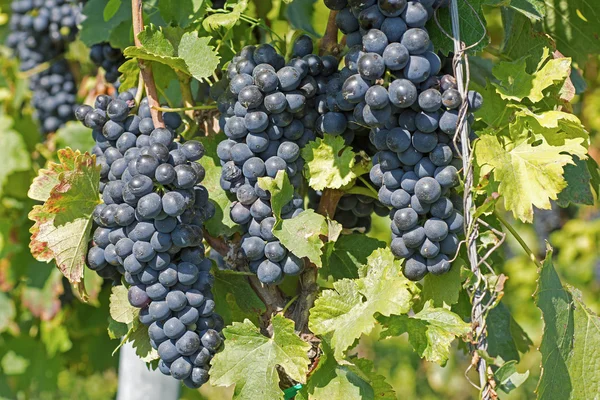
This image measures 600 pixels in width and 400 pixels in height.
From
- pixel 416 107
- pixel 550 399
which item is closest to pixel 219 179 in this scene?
pixel 416 107

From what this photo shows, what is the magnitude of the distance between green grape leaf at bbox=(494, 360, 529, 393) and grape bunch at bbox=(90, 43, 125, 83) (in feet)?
4.30

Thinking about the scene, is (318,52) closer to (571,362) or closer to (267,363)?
(267,363)

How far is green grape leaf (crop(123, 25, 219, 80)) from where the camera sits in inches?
51.3

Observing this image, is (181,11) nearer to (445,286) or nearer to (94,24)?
(94,24)

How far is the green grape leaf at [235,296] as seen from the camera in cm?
140

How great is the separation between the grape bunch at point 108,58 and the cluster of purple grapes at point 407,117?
2.97 ft

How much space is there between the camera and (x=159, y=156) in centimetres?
124

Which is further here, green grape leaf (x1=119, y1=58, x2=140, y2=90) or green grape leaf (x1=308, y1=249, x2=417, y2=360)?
green grape leaf (x1=119, y1=58, x2=140, y2=90)

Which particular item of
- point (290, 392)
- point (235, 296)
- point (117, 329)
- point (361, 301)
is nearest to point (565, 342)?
point (361, 301)

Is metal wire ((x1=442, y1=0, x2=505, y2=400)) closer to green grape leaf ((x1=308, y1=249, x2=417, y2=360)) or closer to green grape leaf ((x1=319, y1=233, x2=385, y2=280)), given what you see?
green grape leaf ((x1=308, y1=249, x2=417, y2=360))

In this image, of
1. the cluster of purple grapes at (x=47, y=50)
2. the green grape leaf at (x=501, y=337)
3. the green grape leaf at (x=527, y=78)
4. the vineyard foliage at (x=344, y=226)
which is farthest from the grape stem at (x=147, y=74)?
the cluster of purple grapes at (x=47, y=50)

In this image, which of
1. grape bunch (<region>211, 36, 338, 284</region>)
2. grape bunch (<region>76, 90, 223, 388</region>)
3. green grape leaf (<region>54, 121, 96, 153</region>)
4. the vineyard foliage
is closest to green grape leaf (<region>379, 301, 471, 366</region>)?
the vineyard foliage

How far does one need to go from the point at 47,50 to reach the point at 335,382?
6.01 ft

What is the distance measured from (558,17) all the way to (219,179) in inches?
35.5
